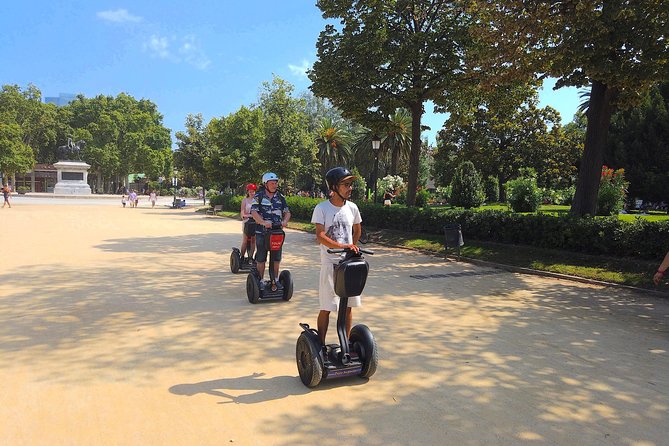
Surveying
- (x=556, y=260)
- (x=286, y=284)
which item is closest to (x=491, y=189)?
(x=556, y=260)

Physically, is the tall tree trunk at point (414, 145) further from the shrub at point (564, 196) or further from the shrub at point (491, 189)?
the shrub at point (491, 189)

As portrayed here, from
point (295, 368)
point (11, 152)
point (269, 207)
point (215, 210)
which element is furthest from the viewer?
point (11, 152)

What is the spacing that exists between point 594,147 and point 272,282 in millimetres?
10005

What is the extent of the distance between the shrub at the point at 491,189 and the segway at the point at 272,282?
35.6 meters

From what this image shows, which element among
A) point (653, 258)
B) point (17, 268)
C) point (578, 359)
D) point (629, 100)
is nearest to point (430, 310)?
point (578, 359)

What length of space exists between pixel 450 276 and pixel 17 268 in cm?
929

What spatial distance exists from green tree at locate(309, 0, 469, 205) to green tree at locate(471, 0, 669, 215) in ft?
12.9

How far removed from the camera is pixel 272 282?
7.07 metres

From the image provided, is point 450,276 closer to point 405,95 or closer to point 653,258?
point 653,258

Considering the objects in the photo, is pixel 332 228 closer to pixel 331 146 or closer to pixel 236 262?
pixel 236 262

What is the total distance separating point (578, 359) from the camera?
16.1 feet

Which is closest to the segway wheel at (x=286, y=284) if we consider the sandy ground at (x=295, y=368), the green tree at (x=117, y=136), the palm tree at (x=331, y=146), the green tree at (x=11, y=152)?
the sandy ground at (x=295, y=368)

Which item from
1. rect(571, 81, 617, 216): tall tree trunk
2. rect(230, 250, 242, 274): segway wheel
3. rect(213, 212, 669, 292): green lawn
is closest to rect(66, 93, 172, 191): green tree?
rect(213, 212, 669, 292): green lawn

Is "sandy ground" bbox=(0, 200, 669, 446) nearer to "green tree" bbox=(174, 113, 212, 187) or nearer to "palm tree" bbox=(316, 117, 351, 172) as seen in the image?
"green tree" bbox=(174, 113, 212, 187)
